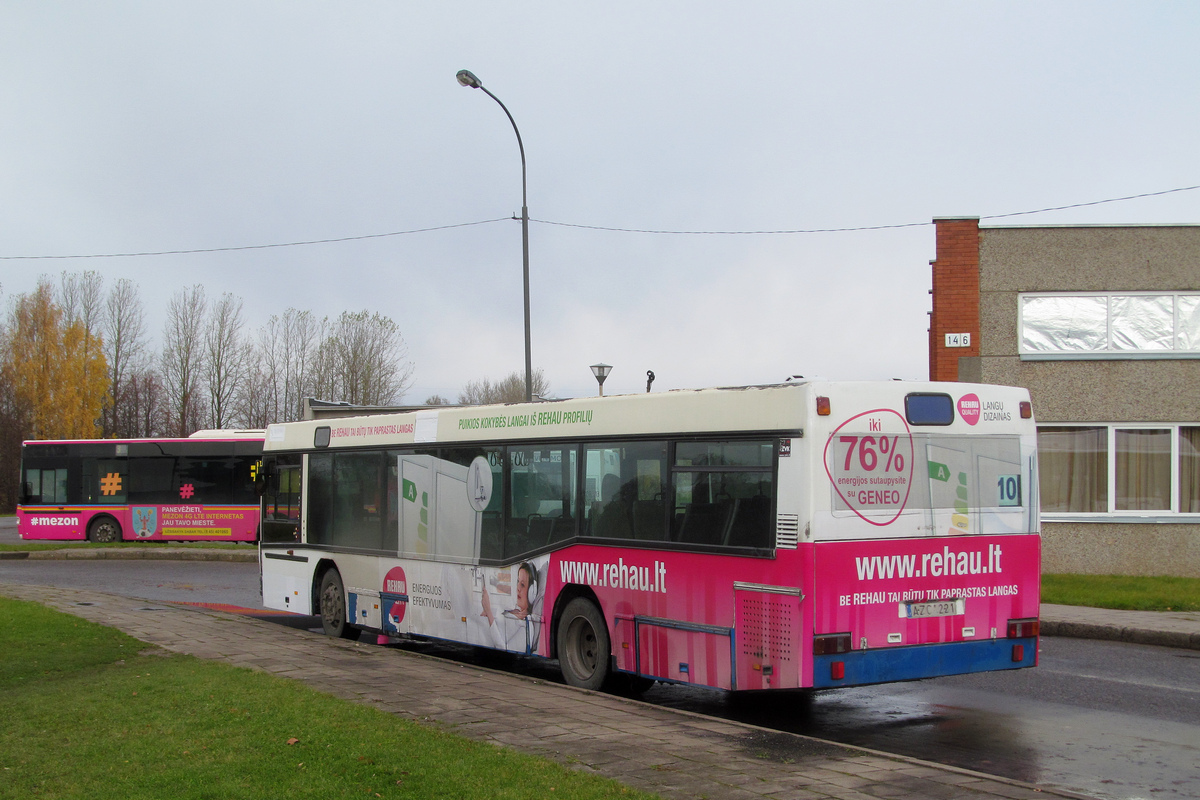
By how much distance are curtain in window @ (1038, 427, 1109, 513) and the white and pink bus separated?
10614mm

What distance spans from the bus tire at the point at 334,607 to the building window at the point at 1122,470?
38.4ft

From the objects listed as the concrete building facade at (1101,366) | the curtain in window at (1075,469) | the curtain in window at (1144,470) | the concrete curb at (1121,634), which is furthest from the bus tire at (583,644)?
the curtain in window at (1144,470)

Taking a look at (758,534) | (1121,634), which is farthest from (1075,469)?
(758,534)

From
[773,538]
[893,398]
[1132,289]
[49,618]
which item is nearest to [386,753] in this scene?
[773,538]

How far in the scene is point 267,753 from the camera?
20.7ft

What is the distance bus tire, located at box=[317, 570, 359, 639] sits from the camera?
13.3 m

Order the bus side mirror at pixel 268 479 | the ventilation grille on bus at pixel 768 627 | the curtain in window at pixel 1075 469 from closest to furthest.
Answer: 1. the ventilation grille on bus at pixel 768 627
2. the bus side mirror at pixel 268 479
3. the curtain in window at pixel 1075 469

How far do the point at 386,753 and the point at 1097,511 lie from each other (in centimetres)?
1550

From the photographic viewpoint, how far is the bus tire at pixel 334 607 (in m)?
13.3

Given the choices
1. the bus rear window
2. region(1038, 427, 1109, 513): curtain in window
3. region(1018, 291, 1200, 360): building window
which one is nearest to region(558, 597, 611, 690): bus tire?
the bus rear window

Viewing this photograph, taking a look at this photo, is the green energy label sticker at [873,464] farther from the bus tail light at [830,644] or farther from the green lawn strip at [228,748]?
the green lawn strip at [228,748]

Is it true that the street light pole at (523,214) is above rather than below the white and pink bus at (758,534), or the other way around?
above

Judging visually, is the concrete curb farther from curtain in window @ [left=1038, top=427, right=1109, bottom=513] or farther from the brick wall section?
the brick wall section

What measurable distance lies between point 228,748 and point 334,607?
7.15 metres
